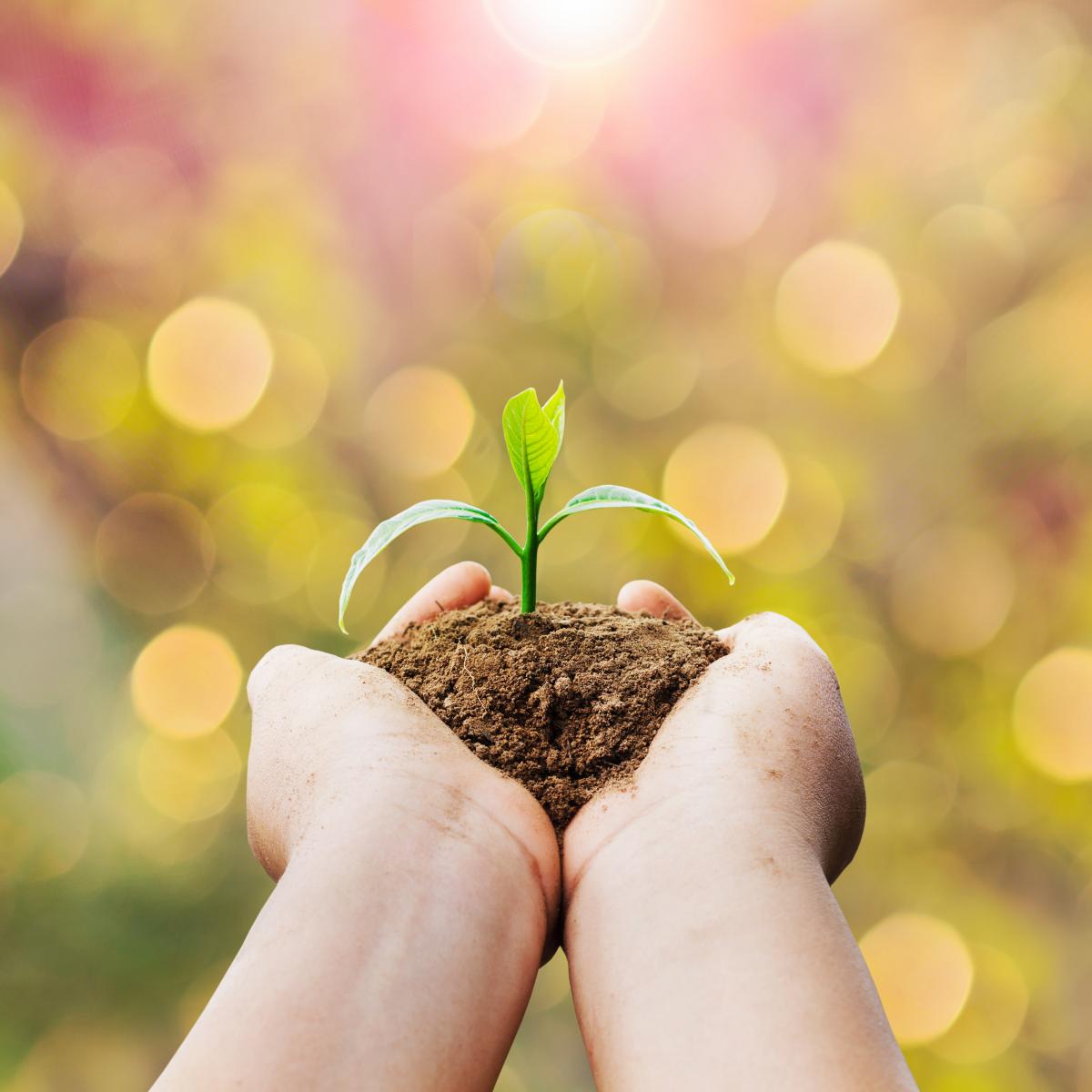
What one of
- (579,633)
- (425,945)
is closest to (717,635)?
(579,633)

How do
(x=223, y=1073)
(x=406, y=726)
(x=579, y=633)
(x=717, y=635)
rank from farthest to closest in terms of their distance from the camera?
1. (x=717, y=635)
2. (x=579, y=633)
3. (x=406, y=726)
4. (x=223, y=1073)

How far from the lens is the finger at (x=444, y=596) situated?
1169 mm

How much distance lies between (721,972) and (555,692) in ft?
1.05

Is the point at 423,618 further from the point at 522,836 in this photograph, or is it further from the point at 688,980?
the point at 688,980

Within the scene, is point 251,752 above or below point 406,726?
below

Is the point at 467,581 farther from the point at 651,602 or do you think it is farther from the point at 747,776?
the point at 747,776

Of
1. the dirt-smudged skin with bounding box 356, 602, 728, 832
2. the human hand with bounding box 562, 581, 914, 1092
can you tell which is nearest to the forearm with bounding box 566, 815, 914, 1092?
the human hand with bounding box 562, 581, 914, 1092

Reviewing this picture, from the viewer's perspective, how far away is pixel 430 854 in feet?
2.50

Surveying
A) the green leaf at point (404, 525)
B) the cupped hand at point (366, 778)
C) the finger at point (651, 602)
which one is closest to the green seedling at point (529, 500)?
the green leaf at point (404, 525)

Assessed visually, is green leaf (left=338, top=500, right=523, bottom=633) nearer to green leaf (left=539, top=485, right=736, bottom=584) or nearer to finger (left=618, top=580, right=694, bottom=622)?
green leaf (left=539, top=485, right=736, bottom=584)

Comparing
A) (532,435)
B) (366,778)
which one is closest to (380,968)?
(366,778)

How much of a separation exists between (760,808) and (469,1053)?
0.33 meters

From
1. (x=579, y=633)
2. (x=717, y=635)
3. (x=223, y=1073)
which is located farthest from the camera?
(x=717, y=635)

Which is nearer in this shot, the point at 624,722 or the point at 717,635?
the point at 624,722
